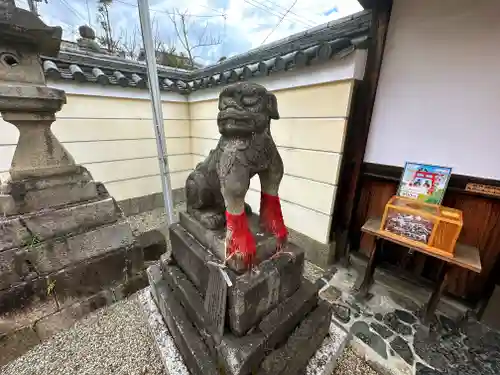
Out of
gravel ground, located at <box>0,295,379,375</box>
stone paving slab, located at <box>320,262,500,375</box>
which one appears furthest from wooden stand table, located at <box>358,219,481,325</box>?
gravel ground, located at <box>0,295,379,375</box>

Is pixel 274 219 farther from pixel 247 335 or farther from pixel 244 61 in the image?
pixel 244 61

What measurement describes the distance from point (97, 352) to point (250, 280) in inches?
75.0

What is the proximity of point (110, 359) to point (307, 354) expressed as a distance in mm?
1815

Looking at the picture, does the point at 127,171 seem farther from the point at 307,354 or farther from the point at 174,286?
the point at 307,354

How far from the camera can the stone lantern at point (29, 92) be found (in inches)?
70.2

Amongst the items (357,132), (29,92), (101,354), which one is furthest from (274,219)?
(29,92)

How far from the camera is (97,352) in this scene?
6.83 feet

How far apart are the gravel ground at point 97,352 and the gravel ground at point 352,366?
1620 mm

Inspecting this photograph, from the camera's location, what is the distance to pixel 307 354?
1.66 m

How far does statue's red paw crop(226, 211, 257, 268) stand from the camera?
1.39m

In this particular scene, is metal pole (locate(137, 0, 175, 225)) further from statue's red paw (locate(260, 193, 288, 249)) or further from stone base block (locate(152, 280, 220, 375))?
statue's red paw (locate(260, 193, 288, 249))

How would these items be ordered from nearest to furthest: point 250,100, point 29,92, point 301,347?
point 250,100 < point 301,347 < point 29,92

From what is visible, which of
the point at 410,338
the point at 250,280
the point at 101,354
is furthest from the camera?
the point at 410,338

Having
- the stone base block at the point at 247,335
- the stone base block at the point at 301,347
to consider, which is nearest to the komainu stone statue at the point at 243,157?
the stone base block at the point at 247,335
